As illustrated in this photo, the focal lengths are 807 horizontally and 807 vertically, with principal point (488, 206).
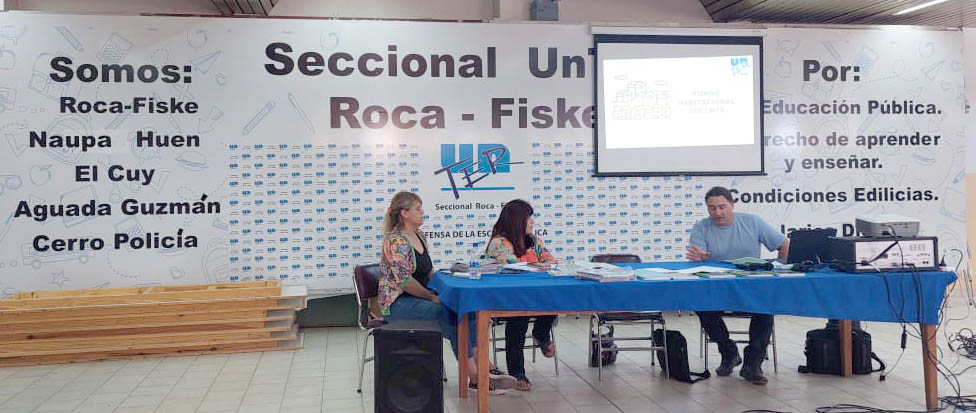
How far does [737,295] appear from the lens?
4.04 m

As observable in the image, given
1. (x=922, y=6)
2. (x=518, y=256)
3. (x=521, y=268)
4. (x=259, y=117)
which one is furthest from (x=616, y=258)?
(x=922, y=6)

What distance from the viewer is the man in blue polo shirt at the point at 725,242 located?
5094 mm

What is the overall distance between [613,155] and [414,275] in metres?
2.88

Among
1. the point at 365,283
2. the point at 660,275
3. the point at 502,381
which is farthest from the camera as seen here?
the point at 365,283

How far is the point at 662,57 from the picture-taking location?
710 cm

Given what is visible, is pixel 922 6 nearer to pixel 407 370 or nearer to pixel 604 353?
pixel 604 353

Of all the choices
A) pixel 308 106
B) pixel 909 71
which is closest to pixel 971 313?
pixel 909 71

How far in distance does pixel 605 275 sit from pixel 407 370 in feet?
3.59

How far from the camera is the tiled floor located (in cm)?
442

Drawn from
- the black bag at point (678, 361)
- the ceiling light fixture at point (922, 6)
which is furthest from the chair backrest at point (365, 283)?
the ceiling light fixture at point (922, 6)

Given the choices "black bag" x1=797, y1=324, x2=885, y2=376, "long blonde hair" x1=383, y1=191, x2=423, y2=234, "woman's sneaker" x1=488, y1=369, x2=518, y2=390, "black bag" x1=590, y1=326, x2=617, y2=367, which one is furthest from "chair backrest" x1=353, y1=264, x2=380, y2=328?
"black bag" x1=797, y1=324, x2=885, y2=376

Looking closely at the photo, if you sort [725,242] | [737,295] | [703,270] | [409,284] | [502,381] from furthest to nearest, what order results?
[725,242] → [502,381] → [409,284] → [703,270] → [737,295]

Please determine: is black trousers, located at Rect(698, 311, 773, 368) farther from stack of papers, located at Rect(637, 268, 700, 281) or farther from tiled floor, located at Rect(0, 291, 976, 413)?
stack of papers, located at Rect(637, 268, 700, 281)

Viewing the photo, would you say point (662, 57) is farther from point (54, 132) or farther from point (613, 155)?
point (54, 132)
